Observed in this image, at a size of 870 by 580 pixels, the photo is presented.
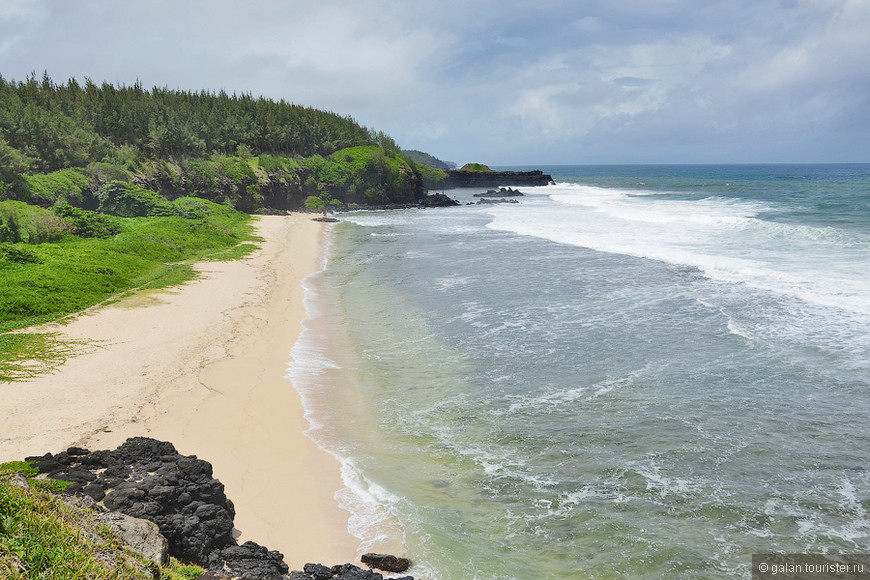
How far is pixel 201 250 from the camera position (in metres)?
29.9

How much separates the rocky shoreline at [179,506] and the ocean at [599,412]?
1309 mm

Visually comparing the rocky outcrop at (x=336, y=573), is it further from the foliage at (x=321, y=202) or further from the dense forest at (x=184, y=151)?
the foliage at (x=321, y=202)

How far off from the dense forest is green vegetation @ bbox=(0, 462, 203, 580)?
101ft

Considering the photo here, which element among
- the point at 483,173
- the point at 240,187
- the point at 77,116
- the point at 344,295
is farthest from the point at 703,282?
the point at 483,173

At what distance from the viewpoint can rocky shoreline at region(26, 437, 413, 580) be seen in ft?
22.8

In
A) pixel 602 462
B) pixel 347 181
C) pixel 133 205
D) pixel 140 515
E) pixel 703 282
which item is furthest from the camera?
pixel 347 181

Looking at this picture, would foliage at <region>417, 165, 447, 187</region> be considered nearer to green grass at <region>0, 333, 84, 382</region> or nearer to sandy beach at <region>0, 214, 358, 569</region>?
sandy beach at <region>0, 214, 358, 569</region>

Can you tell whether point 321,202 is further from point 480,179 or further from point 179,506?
point 179,506

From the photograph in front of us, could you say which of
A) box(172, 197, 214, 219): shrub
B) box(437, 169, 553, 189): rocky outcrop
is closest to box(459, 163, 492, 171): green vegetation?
box(437, 169, 553, 189): rocky outcrop

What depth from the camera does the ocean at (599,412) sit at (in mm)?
8008

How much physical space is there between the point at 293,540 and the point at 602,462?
5.36m

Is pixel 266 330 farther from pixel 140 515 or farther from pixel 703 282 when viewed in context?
pixel 703 282

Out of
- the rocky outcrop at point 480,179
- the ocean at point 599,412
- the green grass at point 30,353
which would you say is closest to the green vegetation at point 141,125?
the green grass at point 30,353

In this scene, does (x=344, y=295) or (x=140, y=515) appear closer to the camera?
(x=140, y=515)
